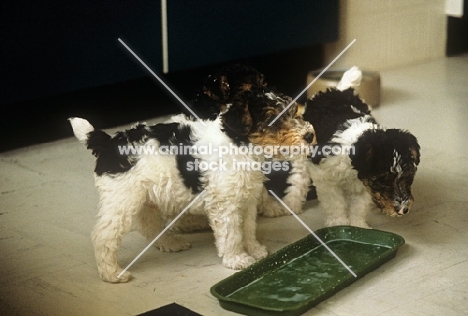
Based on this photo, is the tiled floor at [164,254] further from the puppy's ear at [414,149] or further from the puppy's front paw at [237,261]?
the puppy's ear at [414,149]

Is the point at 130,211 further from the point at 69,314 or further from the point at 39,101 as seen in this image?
the point at 39,101

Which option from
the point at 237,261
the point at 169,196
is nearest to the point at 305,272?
the point at 237,261

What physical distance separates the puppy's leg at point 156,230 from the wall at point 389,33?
Result: 3.37m

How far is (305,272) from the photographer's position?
3797mm

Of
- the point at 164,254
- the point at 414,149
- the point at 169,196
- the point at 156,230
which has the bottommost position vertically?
the point at 164,254

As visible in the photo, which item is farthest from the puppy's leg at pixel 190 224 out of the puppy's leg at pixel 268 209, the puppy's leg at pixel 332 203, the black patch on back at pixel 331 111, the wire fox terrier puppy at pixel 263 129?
the black patch on back at pixel 331 111

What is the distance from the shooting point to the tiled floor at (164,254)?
360 cm

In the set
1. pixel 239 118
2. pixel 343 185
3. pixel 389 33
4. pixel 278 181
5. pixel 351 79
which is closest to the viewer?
pixel 239 118

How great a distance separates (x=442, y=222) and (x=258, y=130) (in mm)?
1223

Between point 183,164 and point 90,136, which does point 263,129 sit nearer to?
point 183,164

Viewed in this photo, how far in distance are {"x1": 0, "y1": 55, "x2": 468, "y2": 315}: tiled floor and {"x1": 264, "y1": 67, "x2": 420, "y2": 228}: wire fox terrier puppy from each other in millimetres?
180

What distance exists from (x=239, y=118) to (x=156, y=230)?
0.75 metres

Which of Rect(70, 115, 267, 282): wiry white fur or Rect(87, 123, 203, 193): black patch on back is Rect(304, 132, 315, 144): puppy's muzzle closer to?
Rect(70, 115, 267, 282): wiry white fur

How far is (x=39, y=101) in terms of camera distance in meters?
5.78
